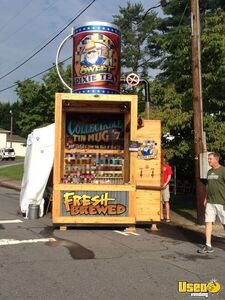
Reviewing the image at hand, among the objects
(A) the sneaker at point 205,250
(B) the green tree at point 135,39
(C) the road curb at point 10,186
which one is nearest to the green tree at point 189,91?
(A) the sneaker at point 205,250

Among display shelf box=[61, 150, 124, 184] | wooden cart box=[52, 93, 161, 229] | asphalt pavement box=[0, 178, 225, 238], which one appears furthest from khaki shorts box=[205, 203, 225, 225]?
display shelf box=[61, 150, 124, 184]

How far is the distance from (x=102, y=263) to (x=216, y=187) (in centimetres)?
259

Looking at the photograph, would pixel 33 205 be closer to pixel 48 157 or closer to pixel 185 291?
pixel 48 157

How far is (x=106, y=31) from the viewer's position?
12.1 metres

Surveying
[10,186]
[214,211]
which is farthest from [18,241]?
[10,186]

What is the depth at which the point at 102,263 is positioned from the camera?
784 centimetres

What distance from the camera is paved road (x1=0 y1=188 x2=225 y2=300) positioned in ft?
20.6

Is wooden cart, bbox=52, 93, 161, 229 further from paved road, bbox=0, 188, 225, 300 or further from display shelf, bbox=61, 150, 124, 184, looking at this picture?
paved road, bbox=0, 188, 225, 300

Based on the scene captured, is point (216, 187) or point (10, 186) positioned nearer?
point (216, 187)

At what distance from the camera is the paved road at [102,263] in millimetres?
6285

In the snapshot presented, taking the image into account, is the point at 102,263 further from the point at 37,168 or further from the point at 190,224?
the point at 37,168

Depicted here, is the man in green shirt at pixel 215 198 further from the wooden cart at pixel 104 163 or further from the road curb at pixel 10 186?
the road curb at pixel 10 186

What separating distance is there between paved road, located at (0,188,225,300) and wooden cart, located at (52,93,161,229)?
0.46 metres

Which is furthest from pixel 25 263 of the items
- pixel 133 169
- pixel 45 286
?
pixel 133 169
